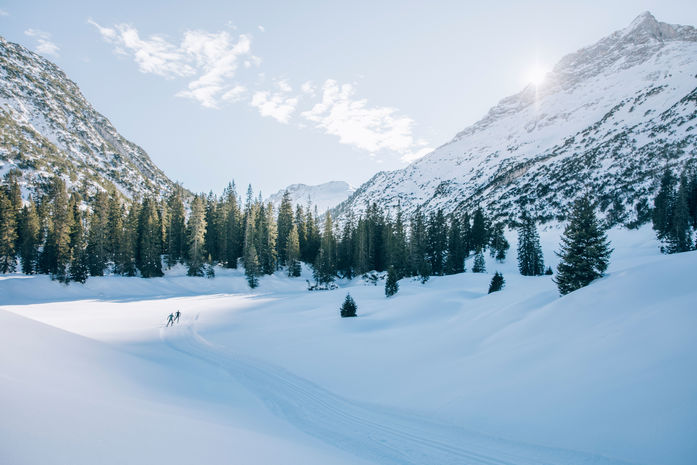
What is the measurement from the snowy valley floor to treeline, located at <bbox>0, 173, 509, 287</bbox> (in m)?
29.6

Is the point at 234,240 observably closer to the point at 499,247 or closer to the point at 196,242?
the point at 196,242

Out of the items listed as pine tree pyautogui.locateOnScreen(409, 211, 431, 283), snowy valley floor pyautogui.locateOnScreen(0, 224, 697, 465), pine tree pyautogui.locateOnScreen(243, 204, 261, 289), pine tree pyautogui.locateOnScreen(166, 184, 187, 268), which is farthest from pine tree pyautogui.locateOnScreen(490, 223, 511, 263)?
pine tree pyautogui.locateOnScreen(166, 184, 187, 268)

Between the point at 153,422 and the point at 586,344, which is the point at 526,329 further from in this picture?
the point at 153,422

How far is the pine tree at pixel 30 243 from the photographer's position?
43812 mm

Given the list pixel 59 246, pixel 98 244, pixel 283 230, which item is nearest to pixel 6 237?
pixel 59 246

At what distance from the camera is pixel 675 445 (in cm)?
561

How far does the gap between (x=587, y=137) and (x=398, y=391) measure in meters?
125

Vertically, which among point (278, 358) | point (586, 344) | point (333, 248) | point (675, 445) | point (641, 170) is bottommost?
point (278, 358)

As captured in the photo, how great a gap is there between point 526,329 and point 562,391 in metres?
4.46

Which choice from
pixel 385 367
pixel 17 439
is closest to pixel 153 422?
pixel 17 439

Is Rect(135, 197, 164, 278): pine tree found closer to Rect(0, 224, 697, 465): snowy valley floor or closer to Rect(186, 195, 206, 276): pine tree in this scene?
Rect(186, 195, 206, 276): pine tree

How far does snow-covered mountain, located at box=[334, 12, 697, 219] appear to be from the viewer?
7150 cm

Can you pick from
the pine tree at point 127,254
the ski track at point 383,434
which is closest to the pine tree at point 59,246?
the pine tree at point 127,254

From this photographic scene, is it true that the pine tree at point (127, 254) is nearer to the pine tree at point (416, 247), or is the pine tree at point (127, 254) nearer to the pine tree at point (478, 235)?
the pine tree at point (416, 247)
